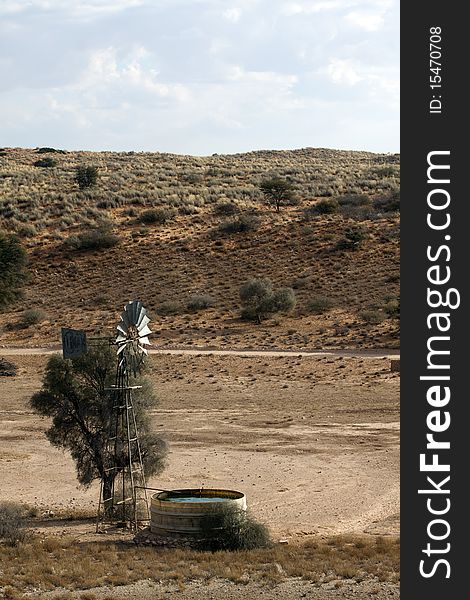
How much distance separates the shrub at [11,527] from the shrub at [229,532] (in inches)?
167

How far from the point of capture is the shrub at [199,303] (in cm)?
6544

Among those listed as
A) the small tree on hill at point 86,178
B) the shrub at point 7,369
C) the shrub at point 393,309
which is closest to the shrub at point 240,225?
the shrub at point 393,309

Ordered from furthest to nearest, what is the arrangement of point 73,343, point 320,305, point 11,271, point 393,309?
point 11,271 < point 320,305 < point 393,309 < point 73,343

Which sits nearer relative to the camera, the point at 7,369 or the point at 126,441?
the point at 126,441

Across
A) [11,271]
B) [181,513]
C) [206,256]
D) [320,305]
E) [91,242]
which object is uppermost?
[91,242]

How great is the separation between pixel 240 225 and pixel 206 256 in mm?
5552

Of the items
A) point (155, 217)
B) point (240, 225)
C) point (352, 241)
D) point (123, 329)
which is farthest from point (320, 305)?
point (123, 329)

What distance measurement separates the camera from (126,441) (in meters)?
29.5

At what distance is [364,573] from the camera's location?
22828 millimetres

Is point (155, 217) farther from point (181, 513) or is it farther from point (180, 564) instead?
point (180, 564)

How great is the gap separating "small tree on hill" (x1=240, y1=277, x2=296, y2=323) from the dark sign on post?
3494cm

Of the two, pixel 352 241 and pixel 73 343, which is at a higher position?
pixel 352 241

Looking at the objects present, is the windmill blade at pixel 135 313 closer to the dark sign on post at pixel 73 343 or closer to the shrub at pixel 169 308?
the dark sign on post at pixel 73 343

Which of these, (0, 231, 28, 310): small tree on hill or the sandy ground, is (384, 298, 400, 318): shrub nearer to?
the sandy ground
